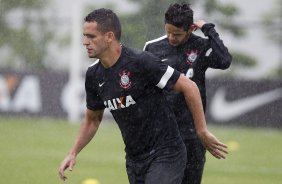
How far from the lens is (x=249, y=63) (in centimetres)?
2136

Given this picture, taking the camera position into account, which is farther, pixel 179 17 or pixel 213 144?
pixel 179 17

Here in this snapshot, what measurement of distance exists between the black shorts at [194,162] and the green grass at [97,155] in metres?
4.35

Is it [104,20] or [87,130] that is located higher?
[104,20]

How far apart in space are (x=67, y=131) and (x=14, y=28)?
6.08 metres

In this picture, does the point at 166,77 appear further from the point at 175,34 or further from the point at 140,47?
the point at 140,47

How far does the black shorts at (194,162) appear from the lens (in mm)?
7902

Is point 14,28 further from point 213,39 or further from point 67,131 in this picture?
point 213,39

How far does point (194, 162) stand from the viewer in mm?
7938

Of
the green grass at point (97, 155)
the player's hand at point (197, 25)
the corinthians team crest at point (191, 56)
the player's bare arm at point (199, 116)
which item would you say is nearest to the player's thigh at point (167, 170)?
the player's bare arm at point (199, 116)

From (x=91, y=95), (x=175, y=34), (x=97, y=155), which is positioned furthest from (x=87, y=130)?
(x=97, y=155)

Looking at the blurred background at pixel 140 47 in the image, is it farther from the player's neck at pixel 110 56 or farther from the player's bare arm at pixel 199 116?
the player's bare arm at pixel 199 116

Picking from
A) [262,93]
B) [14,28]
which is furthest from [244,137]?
[14,28]

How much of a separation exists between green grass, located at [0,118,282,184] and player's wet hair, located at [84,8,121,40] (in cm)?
535

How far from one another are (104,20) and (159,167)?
128 centimetres
